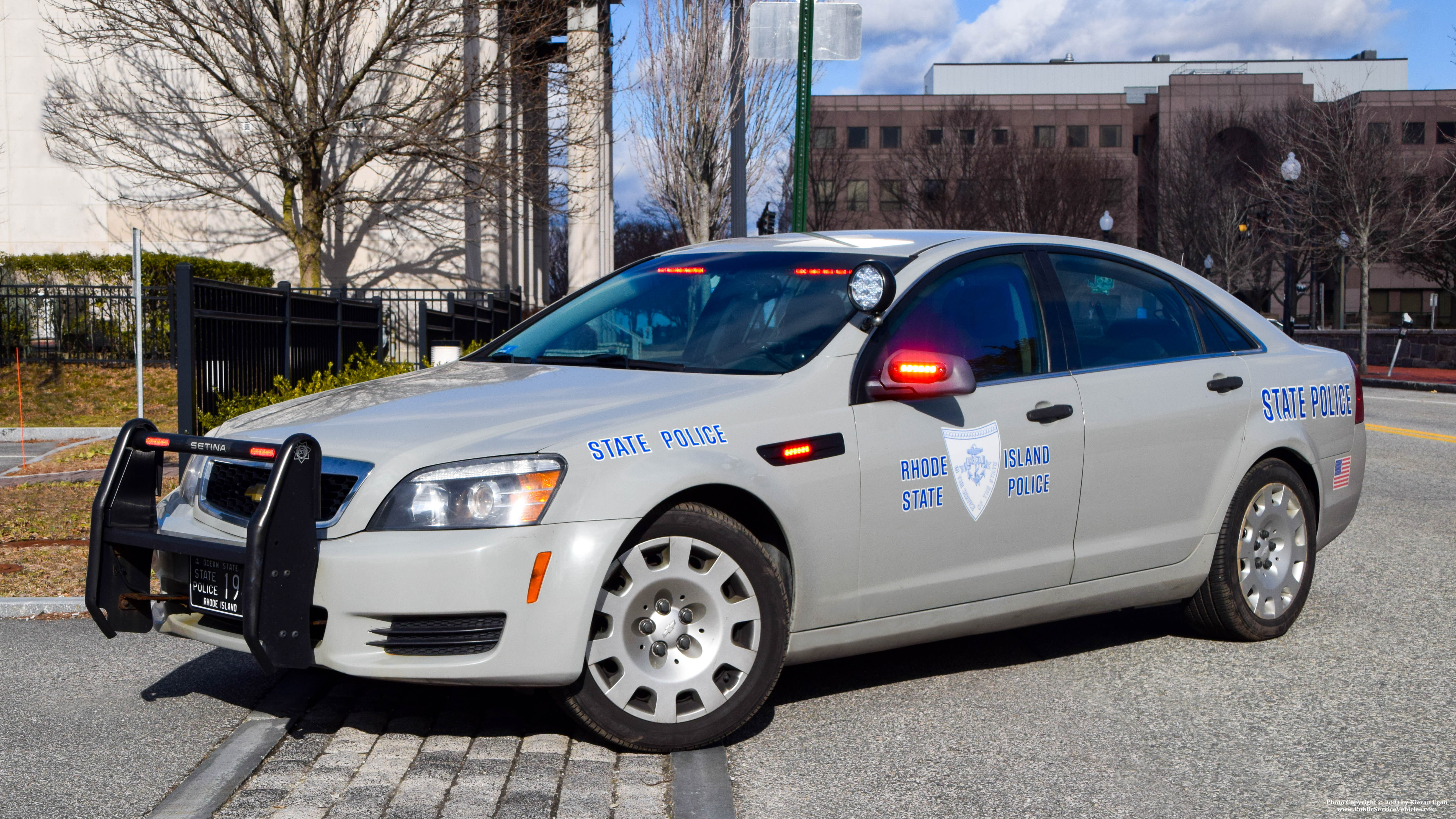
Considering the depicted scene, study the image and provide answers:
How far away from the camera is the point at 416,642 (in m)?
3.87

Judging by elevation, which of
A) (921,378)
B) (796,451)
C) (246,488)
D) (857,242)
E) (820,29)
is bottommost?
(246,488)

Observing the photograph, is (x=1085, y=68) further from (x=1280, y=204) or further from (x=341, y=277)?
(x=341, y=277)

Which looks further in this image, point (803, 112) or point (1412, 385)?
point (1412, 385)

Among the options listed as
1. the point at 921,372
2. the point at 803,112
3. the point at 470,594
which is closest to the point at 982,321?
the point at 921,372

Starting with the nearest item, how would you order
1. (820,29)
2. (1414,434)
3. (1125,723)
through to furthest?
(1125,723), (820,29), (1414,434)

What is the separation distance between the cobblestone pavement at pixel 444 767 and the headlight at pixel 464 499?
75 centimetres

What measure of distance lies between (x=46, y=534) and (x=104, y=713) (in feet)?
13.0

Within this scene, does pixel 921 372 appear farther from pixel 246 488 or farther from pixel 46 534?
pixel 46 534

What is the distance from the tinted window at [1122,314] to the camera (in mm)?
5297

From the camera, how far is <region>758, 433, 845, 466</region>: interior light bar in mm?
4281

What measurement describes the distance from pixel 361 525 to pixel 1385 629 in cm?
452

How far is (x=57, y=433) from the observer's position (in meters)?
→ 16.5

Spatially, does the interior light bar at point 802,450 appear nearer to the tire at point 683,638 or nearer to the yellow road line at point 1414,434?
the tire at point 683,638

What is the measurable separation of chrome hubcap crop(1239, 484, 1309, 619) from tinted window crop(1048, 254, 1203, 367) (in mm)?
724
